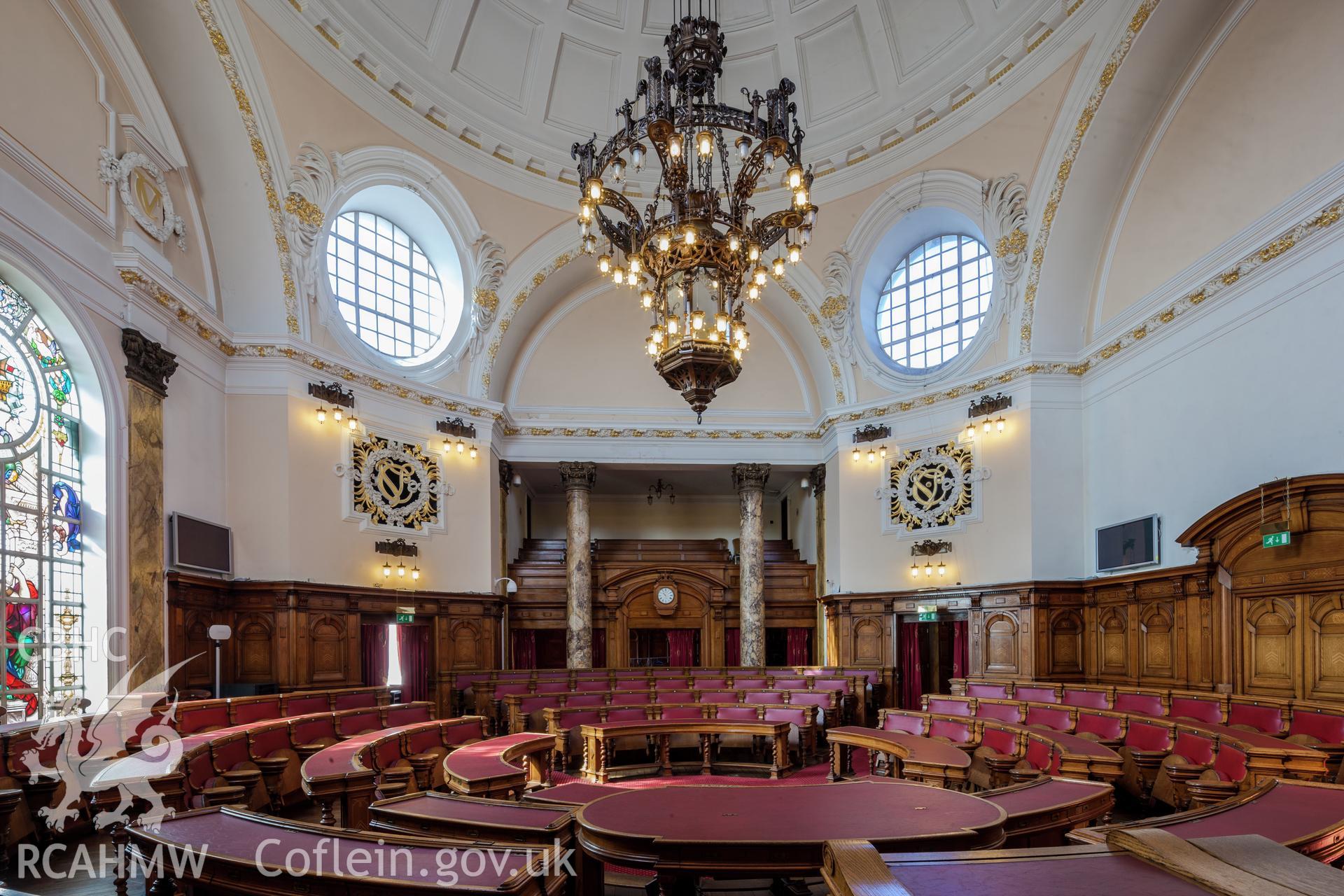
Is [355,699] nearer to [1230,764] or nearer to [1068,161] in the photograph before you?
[1230,764]

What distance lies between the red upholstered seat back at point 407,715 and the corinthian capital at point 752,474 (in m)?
10.2

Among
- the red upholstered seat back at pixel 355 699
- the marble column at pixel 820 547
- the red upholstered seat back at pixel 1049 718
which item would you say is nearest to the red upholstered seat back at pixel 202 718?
the red upholstered seat back at pixel 355 699

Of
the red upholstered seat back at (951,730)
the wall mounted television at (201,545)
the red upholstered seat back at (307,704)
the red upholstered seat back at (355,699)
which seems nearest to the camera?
the red upholstered seat back at (951,730)

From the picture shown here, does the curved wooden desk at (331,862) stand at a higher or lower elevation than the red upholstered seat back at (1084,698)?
higher

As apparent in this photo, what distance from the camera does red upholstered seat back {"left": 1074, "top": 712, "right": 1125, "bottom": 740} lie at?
8141 mm

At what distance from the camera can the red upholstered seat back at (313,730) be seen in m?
8.16

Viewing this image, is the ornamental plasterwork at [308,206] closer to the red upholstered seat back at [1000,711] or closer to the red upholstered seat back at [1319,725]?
the red upholstered seat back at [1000,711]

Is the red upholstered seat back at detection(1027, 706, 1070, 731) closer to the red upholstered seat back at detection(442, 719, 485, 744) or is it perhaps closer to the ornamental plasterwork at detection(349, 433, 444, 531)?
the red upholstered seat back at detection(442, 719, 485, 744)

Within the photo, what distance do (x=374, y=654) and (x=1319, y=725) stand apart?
1289 centimetres

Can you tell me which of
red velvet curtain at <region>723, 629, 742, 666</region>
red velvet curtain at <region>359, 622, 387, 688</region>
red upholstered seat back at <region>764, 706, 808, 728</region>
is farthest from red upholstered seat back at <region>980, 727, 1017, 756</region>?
red velvet curtain at <region>723, 629, 742, 666</region>

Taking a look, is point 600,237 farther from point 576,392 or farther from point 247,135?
point 247,135

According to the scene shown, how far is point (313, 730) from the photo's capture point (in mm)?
8430

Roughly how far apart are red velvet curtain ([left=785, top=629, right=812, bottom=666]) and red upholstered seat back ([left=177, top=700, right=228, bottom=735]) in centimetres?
1333

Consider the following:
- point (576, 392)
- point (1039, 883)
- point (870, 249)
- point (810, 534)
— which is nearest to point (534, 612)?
point (576, 392)
